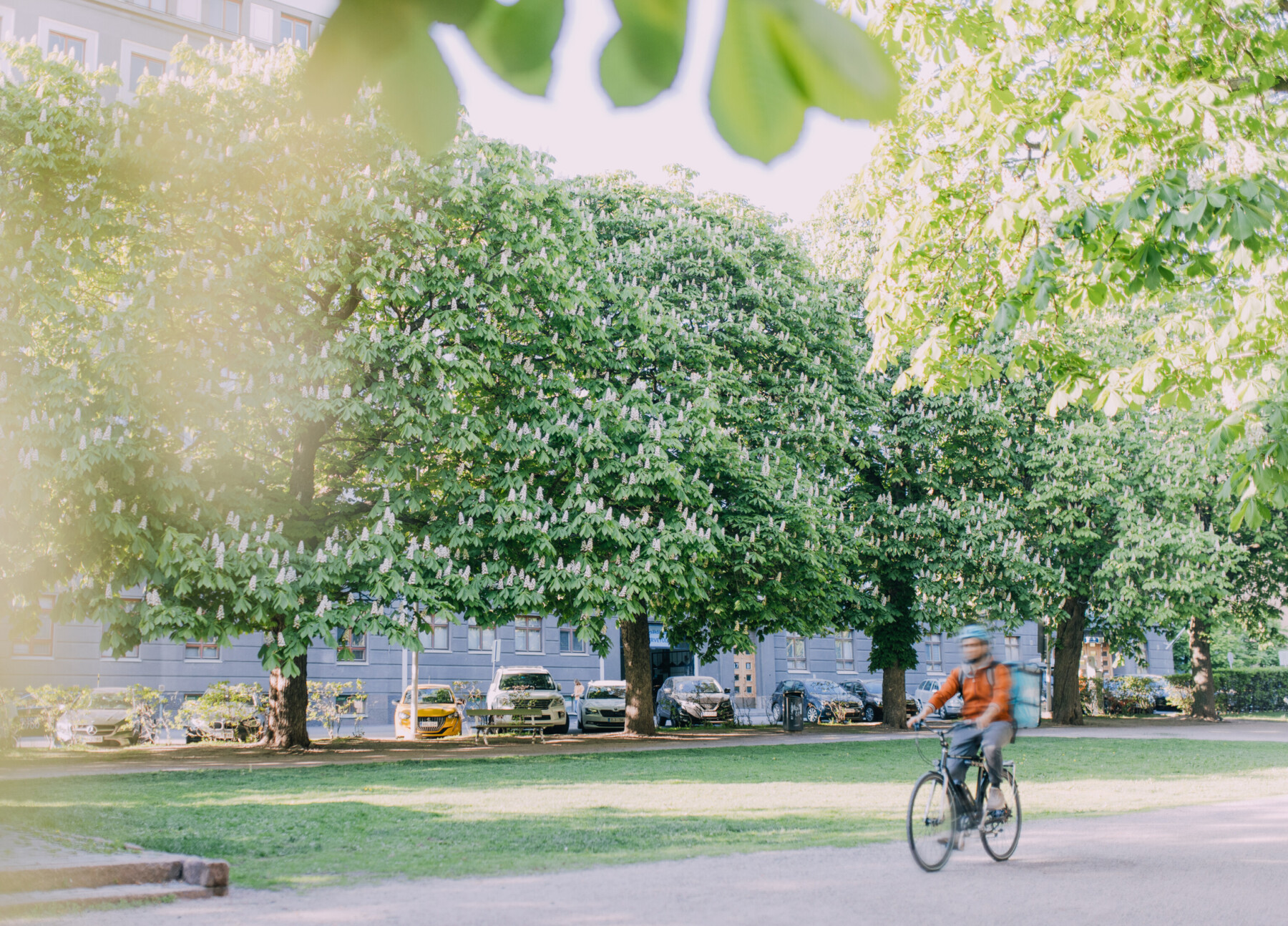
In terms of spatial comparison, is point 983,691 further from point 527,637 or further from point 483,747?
point 527,637

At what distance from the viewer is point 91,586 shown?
1698 centimetres

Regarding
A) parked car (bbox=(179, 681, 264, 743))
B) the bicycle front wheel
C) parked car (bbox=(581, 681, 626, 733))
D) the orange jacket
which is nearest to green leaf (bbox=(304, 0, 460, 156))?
the bicycle front wheel

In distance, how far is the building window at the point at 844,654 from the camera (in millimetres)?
48438

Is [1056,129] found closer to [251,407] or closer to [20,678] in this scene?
[20,678]

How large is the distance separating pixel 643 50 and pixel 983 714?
8771mm

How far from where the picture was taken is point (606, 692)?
34.3 metres

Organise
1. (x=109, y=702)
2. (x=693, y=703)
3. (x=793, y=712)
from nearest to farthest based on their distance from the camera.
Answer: (x=109, y=702)
(x=793, y=712)
(x=693, y=703)

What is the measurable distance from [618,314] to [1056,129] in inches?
553

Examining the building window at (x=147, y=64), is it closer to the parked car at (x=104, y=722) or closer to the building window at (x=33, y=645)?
the parked car at (x=104, y=722)

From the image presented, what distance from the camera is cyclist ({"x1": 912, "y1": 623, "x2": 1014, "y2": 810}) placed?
30.0ft

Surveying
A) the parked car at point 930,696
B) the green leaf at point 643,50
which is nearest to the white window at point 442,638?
the parked car at point 930,696

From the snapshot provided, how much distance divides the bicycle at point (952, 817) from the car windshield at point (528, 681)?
2373cm

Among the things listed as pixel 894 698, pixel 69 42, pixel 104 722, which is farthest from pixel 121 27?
pixel 894 698

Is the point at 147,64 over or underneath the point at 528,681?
over
